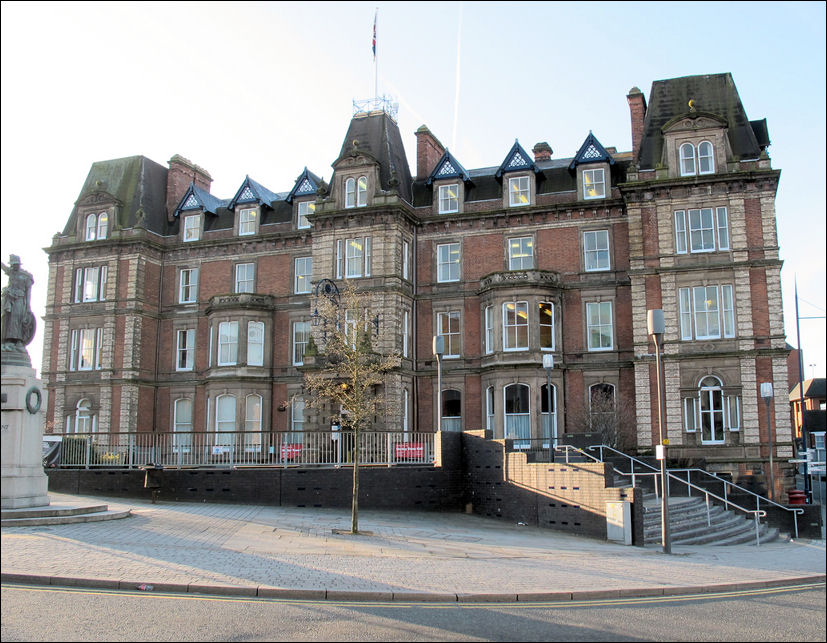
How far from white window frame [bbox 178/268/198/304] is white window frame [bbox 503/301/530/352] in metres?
18.0

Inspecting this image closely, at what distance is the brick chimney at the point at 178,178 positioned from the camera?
1815 inches

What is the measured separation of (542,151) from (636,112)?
254 inches

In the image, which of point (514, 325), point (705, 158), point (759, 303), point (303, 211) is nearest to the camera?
point (759, 303)

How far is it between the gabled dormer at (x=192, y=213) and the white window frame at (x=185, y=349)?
17.4ft

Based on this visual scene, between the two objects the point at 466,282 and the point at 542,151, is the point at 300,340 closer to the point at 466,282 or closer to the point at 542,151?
the point at 466,282

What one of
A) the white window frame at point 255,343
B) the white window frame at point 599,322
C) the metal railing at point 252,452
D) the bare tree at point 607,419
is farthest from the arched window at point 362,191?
the metal railing at point 252,452

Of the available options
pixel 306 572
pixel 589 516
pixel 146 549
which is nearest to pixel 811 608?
pixel 306 572

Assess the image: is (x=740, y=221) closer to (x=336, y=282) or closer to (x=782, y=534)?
(x=782, y=534)

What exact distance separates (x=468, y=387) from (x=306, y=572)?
79.9 feet

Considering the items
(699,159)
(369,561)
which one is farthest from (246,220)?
(369,561)

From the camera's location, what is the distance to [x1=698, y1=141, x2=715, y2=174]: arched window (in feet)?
112

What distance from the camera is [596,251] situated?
3672 cm

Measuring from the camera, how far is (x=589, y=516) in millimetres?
20500

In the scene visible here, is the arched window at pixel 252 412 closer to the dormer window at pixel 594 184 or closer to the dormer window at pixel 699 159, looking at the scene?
the dormer window at pixel 594 184
